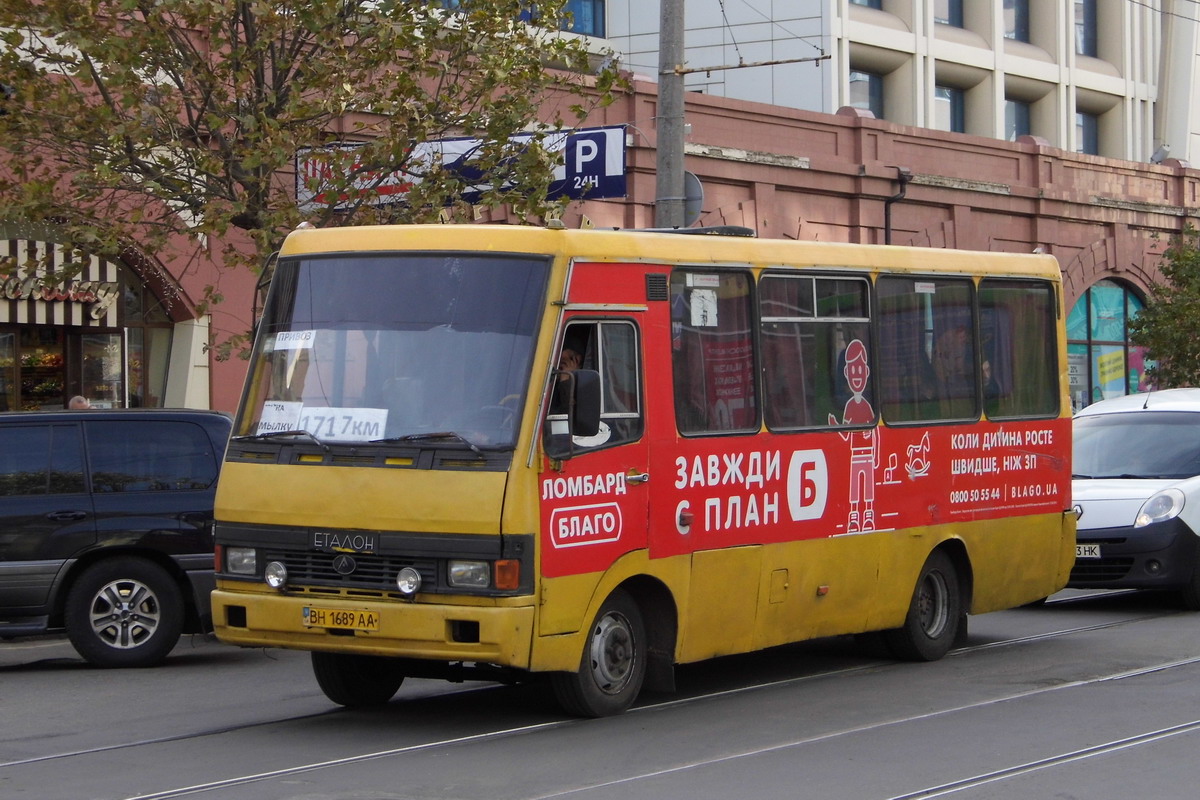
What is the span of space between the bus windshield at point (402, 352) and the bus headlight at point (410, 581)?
2.14 feet

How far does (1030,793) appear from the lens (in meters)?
7.57

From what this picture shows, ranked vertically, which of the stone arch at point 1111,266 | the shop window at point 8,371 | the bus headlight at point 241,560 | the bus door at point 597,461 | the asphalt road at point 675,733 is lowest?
the asphalt road at point 675,733

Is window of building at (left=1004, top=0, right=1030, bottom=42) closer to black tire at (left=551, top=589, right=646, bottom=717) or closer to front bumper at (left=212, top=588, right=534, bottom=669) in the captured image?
black tire at (left=551, top=589, right=646, bottom=717)

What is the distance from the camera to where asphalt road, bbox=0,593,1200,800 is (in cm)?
779

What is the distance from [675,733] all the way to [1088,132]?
123 feet

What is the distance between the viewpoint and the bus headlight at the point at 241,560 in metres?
9.22

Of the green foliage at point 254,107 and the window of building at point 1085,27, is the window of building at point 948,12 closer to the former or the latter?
the window of building at point 1085,27

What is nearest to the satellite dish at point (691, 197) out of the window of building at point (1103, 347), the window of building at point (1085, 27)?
the window of building at point (1103, 347)

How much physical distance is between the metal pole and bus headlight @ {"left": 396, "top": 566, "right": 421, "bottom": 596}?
26.7 ft

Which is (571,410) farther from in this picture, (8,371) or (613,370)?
(8,371)

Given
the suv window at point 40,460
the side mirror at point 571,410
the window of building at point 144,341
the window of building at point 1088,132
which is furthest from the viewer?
the window of building at point 1088,132

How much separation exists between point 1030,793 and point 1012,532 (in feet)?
17.6

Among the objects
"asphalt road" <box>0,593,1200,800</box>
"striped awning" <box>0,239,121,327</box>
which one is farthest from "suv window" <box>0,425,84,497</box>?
"striped awning" <box>0,239,121,327</box>

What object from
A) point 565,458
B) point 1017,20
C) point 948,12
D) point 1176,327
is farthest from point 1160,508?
point 1017,20
